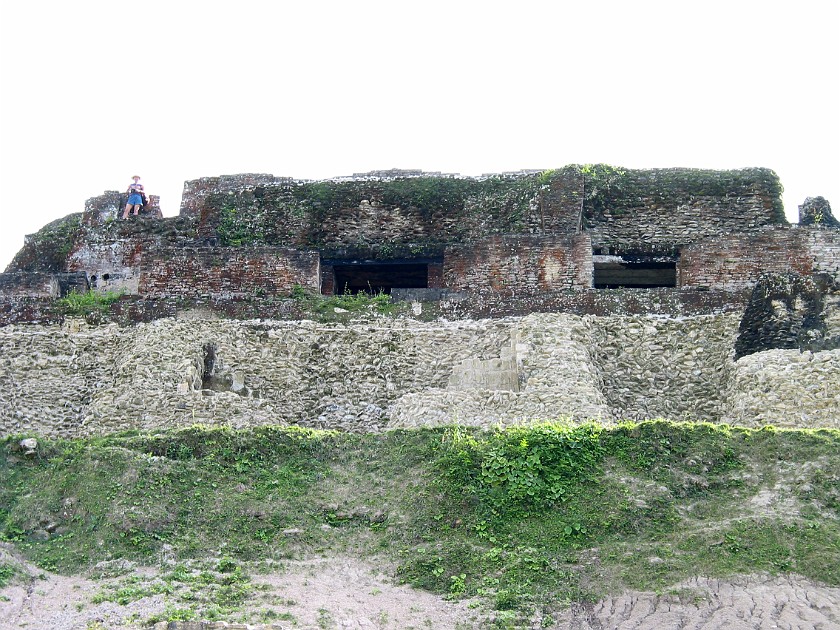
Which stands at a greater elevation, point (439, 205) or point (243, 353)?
point (439, 205)

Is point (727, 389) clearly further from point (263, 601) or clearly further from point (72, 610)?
point (72, 610)

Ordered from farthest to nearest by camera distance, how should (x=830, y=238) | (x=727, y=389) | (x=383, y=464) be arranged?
1. (x=830, y=238)
2. (x=727, y=389)
3. (x=383, y=464)

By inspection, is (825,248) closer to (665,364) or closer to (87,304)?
(665,364)

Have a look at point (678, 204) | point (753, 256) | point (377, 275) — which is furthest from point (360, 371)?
point (678, 204)

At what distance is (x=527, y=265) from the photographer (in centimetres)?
2614

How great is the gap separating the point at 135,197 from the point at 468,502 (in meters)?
13.7

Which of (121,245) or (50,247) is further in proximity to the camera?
(50,247)

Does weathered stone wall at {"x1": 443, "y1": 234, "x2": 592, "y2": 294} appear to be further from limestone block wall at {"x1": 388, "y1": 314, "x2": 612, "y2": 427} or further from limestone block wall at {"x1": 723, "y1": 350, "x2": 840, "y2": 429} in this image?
limestone block wall at {"x1": 723, "y1": 350, "x2": 840, "y2": 429}

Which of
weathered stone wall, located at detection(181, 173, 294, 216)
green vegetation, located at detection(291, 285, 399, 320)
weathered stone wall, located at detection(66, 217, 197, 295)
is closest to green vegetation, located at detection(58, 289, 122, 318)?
weathered stone wall, located at detection(66, 217, 197, 295)

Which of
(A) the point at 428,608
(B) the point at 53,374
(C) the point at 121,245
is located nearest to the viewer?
(A) the point at 428,608

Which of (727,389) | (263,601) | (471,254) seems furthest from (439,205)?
(263,601)

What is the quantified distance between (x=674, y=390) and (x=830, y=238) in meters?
5.07

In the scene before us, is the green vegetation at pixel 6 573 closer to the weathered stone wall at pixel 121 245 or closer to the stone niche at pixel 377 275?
A: the weathered stone wall at pixel 121 245

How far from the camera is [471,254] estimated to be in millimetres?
26656
